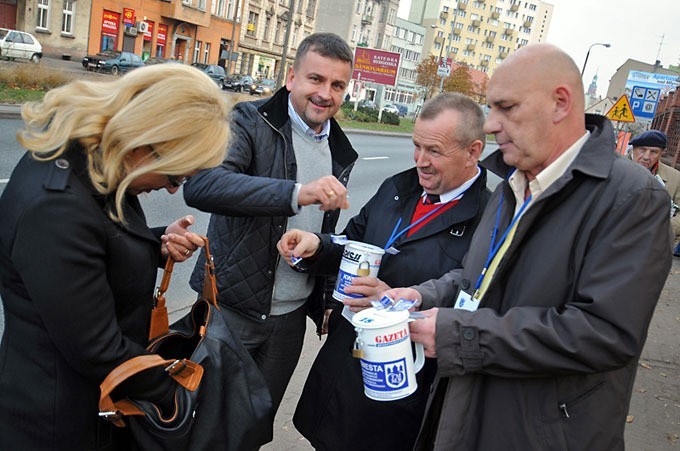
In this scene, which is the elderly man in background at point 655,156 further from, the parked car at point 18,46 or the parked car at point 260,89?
the parked car at point 260,89

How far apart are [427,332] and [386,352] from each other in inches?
5.5

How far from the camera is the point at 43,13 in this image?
32.7 m

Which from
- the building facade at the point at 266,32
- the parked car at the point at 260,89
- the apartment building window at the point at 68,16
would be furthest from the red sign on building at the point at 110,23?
the building facade at the point at 266,32

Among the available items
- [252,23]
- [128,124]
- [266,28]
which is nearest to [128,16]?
[252,23]

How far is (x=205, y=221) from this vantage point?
8.05 m

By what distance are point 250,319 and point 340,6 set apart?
73639mm

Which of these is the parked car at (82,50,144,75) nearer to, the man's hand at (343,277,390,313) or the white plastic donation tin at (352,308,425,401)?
the man's hand at (343,277,390,313)

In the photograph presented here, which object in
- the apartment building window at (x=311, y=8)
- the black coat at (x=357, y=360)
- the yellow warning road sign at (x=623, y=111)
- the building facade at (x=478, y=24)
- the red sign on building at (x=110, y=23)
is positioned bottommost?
the black coat at (x=357, y=360)

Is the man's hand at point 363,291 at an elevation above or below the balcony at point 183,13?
below

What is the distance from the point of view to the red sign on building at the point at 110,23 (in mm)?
36594

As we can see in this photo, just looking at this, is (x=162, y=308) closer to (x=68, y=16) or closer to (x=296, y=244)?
(x=296, y=244)

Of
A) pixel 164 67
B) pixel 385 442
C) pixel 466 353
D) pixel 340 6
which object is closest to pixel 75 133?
pixel 164 67

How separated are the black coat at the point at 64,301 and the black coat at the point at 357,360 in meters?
0.99

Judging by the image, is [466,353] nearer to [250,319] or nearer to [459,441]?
[459,441]
